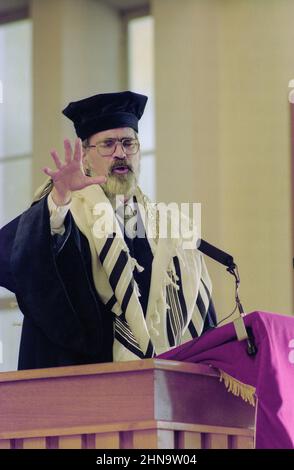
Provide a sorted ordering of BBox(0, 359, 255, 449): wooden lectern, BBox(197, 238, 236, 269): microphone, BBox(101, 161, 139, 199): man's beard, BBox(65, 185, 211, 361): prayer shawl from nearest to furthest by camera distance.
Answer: BBox(0, 359, 255, 449): wooden lectern
BBox(197, 238, 236, 269): microphone
BBox(65, 185, 211, 361): prayer shawl
BBox(101, 161, 139, 199): man's beard

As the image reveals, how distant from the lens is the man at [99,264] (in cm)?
339

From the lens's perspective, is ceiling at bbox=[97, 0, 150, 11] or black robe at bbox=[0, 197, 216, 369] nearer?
black robe at bbox=[0, 197, 216, 369]

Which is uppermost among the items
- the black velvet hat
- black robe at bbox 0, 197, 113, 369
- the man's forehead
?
the black velvet hat

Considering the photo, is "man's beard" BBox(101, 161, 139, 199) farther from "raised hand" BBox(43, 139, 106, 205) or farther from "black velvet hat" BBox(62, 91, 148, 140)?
"raised hand" BBox(43, 139, 106, 205)

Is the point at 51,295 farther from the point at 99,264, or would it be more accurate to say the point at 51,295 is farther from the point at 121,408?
the point at 121,408

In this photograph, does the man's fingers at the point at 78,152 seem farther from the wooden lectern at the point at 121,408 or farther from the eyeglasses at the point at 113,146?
the eyeglasses at the point at 113,146

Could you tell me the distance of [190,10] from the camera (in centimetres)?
710

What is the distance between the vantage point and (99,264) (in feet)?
12.2

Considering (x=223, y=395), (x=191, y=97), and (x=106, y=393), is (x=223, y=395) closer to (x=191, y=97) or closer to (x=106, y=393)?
(x=106, y=393)

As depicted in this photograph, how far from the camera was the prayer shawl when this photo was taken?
361cm

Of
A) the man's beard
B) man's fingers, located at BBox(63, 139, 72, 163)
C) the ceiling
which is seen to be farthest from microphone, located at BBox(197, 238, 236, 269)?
the ceiling

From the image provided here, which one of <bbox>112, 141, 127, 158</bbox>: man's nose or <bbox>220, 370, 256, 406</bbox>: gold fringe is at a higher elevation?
<bbox>112, 141, 127, 158</bbox>: man's nose

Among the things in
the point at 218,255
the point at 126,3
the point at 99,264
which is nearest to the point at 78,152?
the point at 218,255
